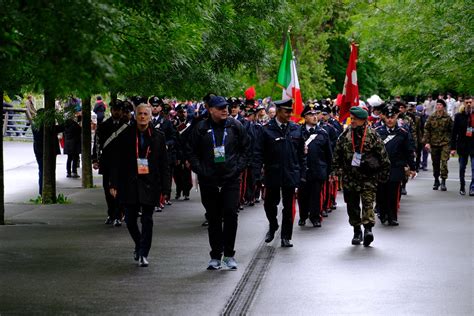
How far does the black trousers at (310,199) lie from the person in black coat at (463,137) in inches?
274

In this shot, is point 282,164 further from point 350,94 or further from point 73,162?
point 73,162

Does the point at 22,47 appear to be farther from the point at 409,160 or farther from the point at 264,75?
the point at 264,75

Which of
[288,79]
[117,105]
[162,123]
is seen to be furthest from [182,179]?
[117,105]

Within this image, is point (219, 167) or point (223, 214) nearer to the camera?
point (219, 167)

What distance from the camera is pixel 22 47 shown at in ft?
28.5

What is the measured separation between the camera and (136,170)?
12992mm

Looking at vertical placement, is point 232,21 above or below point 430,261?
above

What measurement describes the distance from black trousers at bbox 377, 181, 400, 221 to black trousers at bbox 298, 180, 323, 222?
99 centimetres

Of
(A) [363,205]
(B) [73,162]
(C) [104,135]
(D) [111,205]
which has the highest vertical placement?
(C) [104,135]

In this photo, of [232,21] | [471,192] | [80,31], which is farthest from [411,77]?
[80,31]

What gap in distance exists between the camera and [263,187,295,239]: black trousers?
1472cm

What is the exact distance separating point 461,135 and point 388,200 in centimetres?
693

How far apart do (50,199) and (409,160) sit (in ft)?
22.7

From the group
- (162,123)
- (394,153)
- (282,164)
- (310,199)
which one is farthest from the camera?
(162,123)
